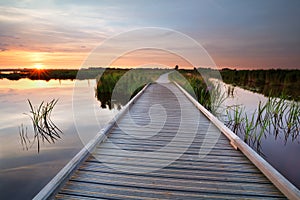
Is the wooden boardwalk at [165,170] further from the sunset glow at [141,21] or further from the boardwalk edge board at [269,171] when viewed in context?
the sunset glow at [141,21]

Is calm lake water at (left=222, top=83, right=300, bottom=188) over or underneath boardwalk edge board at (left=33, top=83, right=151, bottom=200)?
underneath

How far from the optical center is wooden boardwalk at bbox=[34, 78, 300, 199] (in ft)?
6.05

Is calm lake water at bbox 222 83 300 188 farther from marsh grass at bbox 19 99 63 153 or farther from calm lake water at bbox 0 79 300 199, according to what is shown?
marsh grass at bbox 19 99 63 153

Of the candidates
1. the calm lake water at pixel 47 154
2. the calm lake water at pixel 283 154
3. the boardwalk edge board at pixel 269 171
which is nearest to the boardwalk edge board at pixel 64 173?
the calm lake water at pixel 47 154

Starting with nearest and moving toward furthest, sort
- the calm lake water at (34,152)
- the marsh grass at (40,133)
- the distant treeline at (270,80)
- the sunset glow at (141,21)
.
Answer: the calm lake water at (34,152) → the marsh grass at (40,133) → the sunset glow at (141,21) → the distant treeline at (270,80)

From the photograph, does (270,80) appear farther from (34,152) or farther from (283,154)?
(34,152)

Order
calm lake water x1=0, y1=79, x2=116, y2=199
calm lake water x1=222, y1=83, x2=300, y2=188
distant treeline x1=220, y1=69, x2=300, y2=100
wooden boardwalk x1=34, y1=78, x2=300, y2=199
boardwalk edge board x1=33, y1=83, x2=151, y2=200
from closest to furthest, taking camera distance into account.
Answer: boardwalk edge board x1=33, y1=83, x2=151, y2=200
wooden boardwalk x1=34, y1=78, x2=300, y2=199
calm lake water x1=0, y1=79, x2=116, y2=199
calm lake water x1=222, y1=83, x2=300, y2=188
distant treeline x1=220, y1=69, x2=300, y2=100

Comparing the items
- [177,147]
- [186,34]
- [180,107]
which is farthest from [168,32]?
[177,147]

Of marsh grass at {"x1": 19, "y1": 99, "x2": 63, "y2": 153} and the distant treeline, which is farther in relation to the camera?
the distant treeline

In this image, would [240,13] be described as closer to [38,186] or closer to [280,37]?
[280,37]

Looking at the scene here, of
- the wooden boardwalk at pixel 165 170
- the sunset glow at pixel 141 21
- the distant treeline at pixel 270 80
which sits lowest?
the wooden boardwalk at pixel 165 170

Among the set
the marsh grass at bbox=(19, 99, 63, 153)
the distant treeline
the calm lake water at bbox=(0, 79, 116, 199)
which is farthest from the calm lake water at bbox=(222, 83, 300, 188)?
the distant treeline

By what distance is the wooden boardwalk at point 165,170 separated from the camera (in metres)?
1.84

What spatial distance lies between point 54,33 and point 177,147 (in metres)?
12.6
